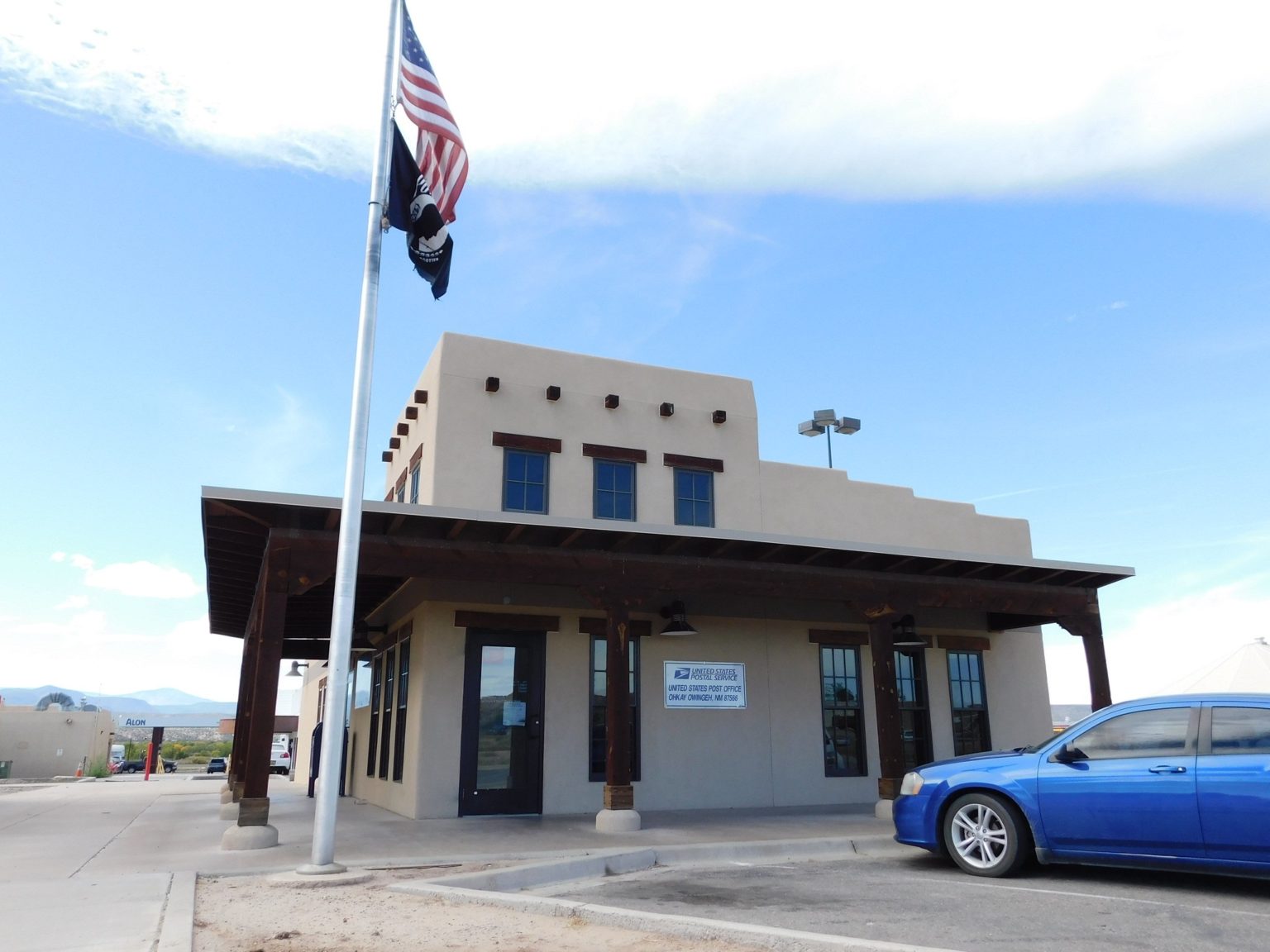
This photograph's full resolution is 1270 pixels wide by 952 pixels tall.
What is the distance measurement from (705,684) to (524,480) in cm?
447

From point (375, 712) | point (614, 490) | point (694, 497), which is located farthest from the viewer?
point (375, 712)

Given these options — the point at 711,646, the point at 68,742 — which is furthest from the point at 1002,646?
the point at 68,742

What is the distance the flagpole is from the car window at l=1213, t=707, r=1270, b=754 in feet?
22.2

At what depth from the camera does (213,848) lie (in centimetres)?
975

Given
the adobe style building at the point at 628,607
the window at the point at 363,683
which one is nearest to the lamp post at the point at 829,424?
the adobe style building at the point at 628,607

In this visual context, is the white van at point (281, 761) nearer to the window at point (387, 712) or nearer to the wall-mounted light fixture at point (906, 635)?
the window at point (387, 712)

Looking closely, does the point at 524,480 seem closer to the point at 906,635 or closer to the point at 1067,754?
the point at 906,635

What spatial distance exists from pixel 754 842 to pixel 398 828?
4339mm

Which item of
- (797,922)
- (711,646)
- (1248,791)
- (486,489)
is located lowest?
(797,922)

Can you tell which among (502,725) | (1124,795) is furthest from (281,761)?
(1124,795)

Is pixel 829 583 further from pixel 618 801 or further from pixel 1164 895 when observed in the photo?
pixel 1164 895

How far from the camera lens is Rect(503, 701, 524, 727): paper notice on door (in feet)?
43.2

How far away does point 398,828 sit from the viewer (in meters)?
11.2

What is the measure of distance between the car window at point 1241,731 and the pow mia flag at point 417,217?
7951mm
